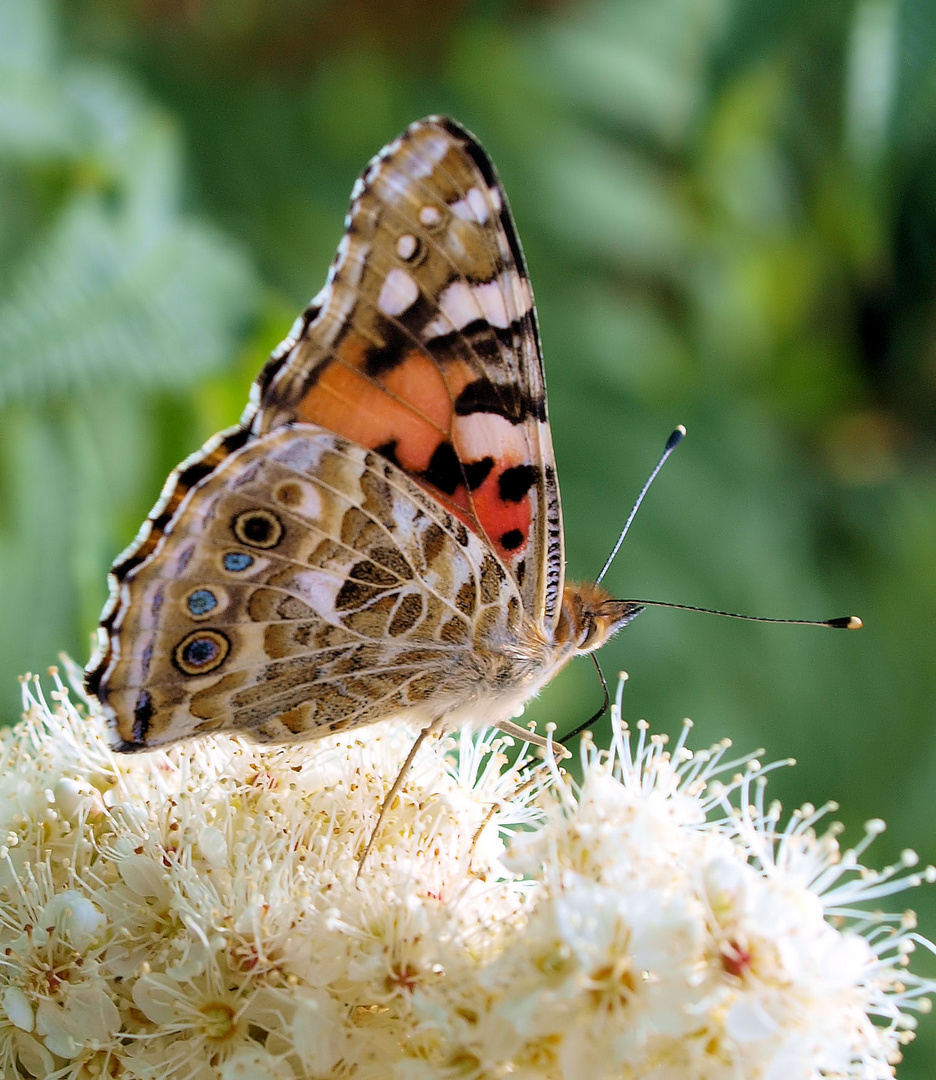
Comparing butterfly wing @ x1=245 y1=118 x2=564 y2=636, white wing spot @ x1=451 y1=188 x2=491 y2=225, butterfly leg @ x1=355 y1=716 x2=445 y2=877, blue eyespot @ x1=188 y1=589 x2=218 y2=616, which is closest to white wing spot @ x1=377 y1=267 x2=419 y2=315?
butterfly wing @ x1=245 y1=118 x2=564 y2=636

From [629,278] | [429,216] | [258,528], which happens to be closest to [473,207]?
[429,216]

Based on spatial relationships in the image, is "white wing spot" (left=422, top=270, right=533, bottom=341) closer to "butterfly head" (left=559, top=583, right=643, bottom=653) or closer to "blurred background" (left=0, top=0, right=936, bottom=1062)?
"butterfly head" (left=559, top=583, right=643, bottom=653)

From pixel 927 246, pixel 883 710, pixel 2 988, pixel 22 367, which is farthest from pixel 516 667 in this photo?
pixel 927 246

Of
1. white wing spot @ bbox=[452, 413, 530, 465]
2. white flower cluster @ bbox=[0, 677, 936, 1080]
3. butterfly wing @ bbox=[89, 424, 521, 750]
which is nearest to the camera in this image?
white flower cluster @ bbox=[0, 677, 936, 1080]

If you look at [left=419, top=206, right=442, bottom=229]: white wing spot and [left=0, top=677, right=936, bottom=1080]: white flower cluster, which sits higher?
[left=419, top=206, right=442, bottom=229]: white wing spot

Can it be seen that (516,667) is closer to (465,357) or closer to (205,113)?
(465,357)
